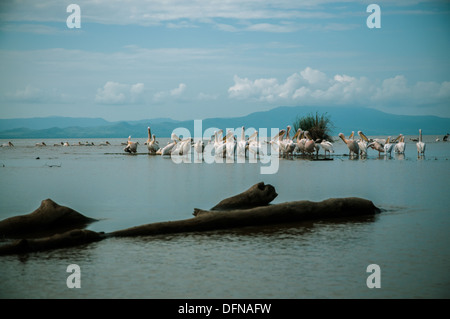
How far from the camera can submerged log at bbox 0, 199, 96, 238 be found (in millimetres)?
7711

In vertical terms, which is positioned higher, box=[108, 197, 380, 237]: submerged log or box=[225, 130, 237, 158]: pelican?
box=[225, 130, 237, 158]: pelican

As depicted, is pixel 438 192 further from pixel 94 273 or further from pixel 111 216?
pixel 94 273

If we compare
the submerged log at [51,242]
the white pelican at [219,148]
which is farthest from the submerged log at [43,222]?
the white pelican at [219,148]

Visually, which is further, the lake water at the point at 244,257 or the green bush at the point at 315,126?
the green bush at the point at 315,126

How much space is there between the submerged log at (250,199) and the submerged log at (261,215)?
108 cm

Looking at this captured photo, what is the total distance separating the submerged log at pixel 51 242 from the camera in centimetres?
653

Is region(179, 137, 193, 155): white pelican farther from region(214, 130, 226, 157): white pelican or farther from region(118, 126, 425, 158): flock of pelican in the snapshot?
region(214, 130, 226, 157): white pelican

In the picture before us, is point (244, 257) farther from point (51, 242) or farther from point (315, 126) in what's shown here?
point (315, 126)

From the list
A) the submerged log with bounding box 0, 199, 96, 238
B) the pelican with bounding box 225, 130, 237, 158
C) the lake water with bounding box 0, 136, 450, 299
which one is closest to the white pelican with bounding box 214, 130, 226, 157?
the pelican with bounding box 225, 130, 237, 158

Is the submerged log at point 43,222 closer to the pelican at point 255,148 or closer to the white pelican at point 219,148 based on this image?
the pelican at point 255,148

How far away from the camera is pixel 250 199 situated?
9695mm

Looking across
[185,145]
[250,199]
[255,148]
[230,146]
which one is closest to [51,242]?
[250,199]

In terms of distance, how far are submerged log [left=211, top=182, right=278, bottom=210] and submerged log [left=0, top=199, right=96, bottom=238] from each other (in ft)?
8.00

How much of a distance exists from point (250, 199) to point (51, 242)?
12.8 feet
